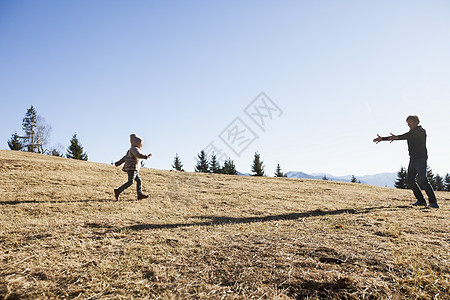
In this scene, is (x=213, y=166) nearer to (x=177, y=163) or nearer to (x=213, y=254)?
(x=177, y=163)

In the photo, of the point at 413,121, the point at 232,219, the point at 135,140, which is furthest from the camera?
the point at 135,140

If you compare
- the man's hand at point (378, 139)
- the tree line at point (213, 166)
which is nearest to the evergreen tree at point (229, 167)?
the tree line at point (213, 166)

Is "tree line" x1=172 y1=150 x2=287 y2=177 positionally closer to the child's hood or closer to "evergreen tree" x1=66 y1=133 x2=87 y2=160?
"evergreen tree" x1=66 y1=133 x2=87 y2=160

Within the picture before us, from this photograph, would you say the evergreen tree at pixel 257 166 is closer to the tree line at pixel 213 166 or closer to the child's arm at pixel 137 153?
the tree line at pixel 213 166

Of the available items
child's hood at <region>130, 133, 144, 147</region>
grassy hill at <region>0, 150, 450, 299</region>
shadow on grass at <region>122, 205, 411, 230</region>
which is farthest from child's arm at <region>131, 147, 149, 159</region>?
shadow on grass at <region>122, 205, 411, 230</region>

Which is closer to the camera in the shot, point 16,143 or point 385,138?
point 385,138

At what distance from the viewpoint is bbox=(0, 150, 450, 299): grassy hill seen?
2.43 metres

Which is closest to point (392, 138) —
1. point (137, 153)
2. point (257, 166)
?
point (137, 153)

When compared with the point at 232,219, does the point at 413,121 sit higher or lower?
higher

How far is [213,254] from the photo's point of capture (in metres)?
3.38

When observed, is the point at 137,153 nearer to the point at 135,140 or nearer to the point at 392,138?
the point at 135,140

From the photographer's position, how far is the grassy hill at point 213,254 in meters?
2.43

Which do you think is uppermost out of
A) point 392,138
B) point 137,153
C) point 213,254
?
point 392,138

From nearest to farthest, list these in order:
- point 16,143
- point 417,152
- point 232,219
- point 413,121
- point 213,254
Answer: point 213,254 → point 232,219 → point 417,152 → point 413,121 → point 16,143
